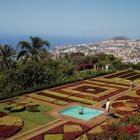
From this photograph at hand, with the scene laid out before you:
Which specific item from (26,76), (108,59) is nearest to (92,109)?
(26,76)

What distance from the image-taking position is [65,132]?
1973 cm

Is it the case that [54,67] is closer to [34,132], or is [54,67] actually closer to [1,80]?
[1,80]

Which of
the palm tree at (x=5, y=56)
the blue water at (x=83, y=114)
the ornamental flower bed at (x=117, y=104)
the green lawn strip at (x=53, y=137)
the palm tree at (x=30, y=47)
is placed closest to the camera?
the green lawn strip at (x=53, y=137)

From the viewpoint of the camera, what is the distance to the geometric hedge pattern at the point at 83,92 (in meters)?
29.7

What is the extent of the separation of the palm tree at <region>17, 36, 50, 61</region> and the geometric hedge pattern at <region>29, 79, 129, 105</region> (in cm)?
1006

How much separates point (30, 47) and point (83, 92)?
587 inches

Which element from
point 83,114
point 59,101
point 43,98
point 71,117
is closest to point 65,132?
→ point 71,117

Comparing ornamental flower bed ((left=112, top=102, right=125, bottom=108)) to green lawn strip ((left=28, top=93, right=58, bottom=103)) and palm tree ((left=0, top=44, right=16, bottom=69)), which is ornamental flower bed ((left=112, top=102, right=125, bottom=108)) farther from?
palm tree ((left=0, top=44, right=16, bottom=69))

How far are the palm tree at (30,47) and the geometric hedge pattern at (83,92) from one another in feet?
33.0

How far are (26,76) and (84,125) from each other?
16.7m

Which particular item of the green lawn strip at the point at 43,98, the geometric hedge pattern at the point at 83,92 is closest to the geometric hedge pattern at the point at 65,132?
the geometric hedge pattern at the point at 83,92

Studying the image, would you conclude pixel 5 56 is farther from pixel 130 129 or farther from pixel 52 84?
pixel 130 129

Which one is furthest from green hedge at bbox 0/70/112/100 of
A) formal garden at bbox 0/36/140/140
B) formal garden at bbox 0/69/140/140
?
formal garden at bbox 0/69/140/140

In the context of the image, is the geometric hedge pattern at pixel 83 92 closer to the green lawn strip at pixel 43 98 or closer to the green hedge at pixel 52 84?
the green lawn strip at pixel 43 98
